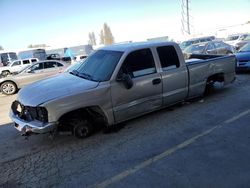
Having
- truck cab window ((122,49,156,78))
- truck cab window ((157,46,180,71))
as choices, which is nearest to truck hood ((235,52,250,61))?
truck cab window ((157,46,180,71))

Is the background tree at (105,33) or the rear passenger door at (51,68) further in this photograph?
the background tree at (105,33)

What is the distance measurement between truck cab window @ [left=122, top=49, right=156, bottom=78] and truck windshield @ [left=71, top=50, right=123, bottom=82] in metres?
0.23

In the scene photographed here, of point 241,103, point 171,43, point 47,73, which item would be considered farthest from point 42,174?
point 47,73

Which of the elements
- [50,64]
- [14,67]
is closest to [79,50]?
[14,67]

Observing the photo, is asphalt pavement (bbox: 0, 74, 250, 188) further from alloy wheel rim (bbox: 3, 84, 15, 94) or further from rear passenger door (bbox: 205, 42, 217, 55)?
rear passenger door (bbox: 205, 42, 217, 55)

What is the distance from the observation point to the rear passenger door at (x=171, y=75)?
5434mm

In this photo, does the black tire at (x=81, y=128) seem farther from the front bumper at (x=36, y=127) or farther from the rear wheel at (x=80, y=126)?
the front bumper at (x=36, y=127)

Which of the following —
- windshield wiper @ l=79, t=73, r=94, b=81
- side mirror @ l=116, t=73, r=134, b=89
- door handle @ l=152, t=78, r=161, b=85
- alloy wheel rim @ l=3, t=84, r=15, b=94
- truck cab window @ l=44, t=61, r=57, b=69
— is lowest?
alloy wheel rim @ l=3, t=84, r=15, b=94

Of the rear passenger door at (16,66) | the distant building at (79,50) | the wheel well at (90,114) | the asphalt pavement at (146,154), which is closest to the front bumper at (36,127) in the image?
the wheel well at (90,114)

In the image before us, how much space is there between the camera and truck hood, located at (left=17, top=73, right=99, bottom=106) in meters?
4.19

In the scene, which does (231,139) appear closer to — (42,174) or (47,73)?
(42,174)

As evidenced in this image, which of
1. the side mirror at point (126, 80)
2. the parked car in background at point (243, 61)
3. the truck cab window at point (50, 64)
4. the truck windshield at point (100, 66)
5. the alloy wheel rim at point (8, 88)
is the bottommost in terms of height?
the alloy wheel rim at point (8, 88)

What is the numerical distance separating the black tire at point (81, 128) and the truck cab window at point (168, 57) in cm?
215

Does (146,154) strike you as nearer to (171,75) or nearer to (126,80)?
(126,80)
